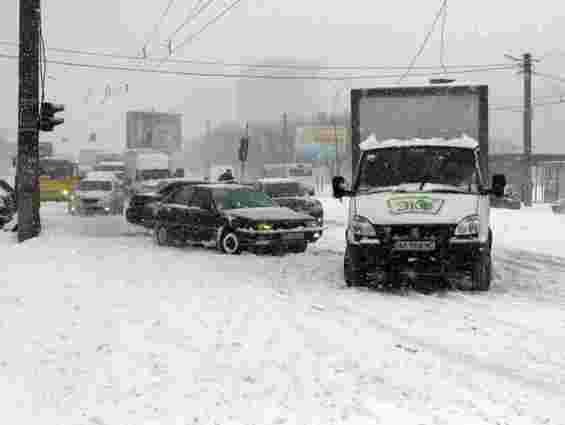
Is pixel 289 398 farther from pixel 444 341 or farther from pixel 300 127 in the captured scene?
pixel 300 127


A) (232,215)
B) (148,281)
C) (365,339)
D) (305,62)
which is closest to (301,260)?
(232,215)

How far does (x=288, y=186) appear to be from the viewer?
23.6 m

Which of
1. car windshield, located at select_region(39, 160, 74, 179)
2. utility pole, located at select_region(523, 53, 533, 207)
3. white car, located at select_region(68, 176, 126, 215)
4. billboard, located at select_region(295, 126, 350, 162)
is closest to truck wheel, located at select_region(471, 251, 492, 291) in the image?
white car, located at select_region(68, 176, 126, 215)

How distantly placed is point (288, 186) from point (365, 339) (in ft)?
54.1

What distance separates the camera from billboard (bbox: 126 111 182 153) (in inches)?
2992

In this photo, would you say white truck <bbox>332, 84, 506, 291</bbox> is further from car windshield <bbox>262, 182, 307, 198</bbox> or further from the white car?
the white car

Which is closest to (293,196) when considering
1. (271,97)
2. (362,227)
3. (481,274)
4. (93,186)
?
(93,186)

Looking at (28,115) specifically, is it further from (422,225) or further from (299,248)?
(422,225)

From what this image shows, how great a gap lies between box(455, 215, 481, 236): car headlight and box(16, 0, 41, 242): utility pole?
1011 centimetres

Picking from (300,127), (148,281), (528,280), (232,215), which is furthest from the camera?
(300,127)

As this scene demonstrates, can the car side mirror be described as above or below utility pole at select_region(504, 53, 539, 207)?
below

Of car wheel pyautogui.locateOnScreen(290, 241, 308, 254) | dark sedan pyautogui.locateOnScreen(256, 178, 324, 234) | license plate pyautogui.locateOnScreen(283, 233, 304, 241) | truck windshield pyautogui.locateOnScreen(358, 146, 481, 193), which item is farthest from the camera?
dark sedan pyautogui.locateOnScreen(256, 178, 324, 234)

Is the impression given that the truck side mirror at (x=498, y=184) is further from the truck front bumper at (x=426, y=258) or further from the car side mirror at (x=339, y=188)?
the car side mirror at (x=339, y=188)

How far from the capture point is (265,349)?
6.77 m
